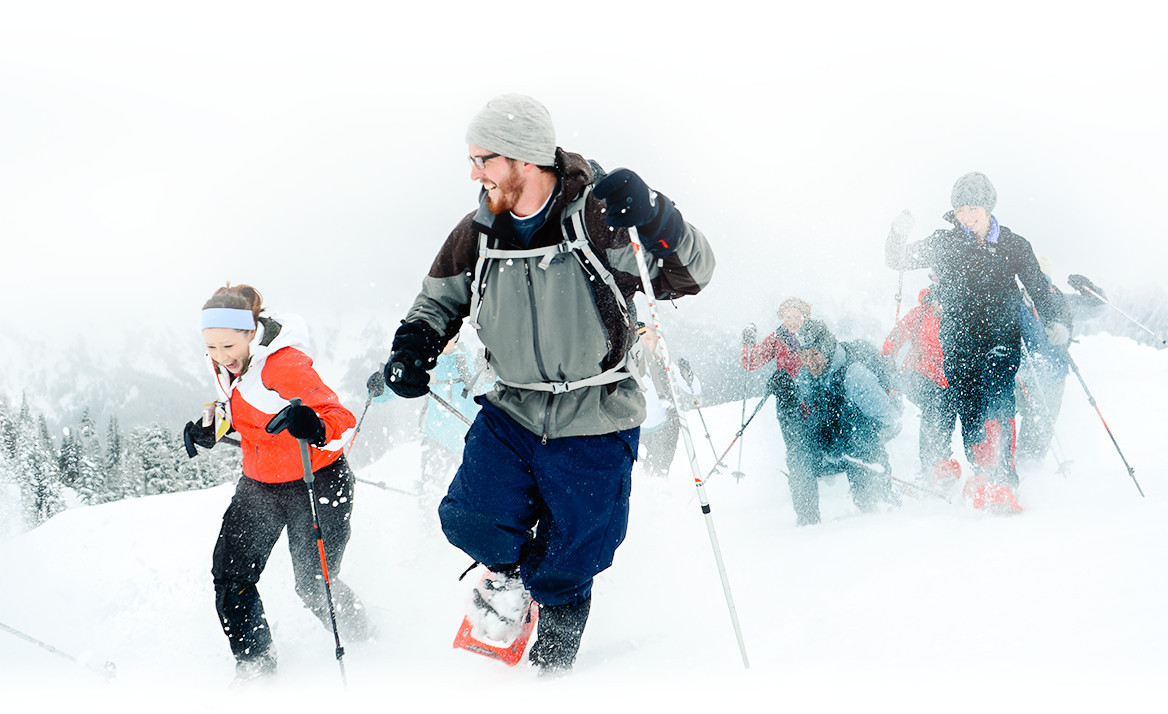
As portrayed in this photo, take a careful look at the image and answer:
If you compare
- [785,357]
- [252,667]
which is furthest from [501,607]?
[785,357]

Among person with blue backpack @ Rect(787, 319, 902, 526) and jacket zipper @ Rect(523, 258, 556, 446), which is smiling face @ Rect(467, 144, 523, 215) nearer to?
jacket zipper @ Rect(523, 258, 556, 446)

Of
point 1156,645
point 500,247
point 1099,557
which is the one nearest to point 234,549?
point 500,247

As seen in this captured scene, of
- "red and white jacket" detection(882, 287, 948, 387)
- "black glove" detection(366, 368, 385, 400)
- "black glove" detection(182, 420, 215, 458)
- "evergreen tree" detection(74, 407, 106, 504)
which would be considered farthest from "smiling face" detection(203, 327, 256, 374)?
"evergreen tree" detection(74, 407, 106, 504)

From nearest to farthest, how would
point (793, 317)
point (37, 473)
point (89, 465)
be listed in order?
point (793, 317), point (37, 473), point (89, 465)

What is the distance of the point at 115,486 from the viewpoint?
27.2 meters

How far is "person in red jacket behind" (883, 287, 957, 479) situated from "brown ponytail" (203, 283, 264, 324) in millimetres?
5127

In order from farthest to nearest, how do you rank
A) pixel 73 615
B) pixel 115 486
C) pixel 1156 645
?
1. pixel 115 486
2. pixel 73 615
3. pixel 1156 645

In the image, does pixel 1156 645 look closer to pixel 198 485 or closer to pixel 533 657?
pixel 533 657

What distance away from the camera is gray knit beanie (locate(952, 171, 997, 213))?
16.9 ft

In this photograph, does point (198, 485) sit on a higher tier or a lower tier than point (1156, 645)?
lower

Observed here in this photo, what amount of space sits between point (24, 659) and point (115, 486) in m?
27.5

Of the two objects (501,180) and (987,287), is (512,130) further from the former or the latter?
(987,287)

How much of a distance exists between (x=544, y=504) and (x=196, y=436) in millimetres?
2056

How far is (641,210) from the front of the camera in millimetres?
2277
